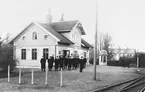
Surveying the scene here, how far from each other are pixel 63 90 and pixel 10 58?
9.21m

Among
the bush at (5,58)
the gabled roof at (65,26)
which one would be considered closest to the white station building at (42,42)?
the gabled roof at (65,26)

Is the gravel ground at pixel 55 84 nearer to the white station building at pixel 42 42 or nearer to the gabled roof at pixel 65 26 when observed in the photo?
the white station building at pixel 42 42

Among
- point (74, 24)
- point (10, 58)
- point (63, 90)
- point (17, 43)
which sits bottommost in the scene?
point (63, 90)

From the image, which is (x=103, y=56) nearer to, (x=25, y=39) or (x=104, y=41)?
(x=25, y=39)

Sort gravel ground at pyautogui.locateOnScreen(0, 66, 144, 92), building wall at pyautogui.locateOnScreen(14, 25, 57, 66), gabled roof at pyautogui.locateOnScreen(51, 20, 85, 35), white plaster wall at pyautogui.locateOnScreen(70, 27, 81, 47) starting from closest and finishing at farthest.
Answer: gravel ground at pyautogui.locateOnScreen(0, 66, 144, 92) < building wall at pyautogui.locateOnScreen(14, 25, 57, 66) < gabled roof at pyautogui.locateOnScreen(51, 20, 85, 35) < white plaster wall at pyautogui.locateOnScreen(70, 27, 81, 47)

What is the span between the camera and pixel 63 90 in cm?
1132

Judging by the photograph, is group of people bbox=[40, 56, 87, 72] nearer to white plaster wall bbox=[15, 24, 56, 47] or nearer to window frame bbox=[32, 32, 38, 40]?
white plaster wall bbox=[15, 24, 56, 47]

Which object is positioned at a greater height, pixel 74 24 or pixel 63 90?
pixel 74 24

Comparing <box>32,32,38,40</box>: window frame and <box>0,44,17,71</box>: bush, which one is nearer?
<box>0,44,17,71</box>: bush

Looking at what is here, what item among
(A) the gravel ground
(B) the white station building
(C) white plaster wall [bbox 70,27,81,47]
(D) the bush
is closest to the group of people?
(D) the bush

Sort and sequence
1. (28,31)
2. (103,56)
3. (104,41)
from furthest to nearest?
(104,41) < (103,56) < (28,31)

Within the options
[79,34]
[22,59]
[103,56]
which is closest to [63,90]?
[22,59]

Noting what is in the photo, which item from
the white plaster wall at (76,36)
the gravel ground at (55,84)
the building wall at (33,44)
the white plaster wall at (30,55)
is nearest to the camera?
the gravel ground at (55,84)

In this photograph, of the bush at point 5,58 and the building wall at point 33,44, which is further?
the building wall at point 33,44
